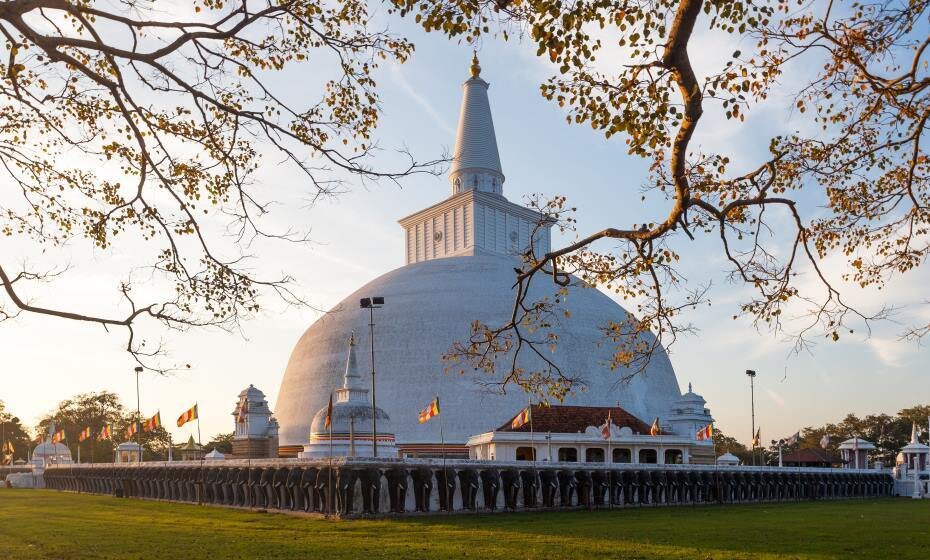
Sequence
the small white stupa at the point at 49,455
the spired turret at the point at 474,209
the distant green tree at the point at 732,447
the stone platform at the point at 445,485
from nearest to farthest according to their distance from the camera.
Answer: the stone platform at the point at 445,485, the spired turret at the point at 474,209, the small white stupa at the point at 49,455, the distant green tree at the point at 732,447

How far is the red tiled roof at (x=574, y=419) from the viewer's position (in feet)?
175

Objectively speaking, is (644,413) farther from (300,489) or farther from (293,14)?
(293,14)

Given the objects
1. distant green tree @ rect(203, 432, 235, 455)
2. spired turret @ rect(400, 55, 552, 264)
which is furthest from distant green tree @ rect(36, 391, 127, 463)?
spired turret @ rect(400, 55, 552, 264)

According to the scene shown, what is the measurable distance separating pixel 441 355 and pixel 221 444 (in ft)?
193

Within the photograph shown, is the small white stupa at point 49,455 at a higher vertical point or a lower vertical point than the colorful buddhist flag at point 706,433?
lower

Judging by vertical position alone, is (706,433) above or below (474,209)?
below

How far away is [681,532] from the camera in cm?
2433

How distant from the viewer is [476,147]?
7812 cm

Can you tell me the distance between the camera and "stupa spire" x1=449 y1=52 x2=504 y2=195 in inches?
3031

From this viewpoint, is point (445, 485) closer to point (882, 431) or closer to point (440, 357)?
point (440, 357)

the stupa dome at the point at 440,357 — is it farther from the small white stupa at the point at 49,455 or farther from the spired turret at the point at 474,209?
the small white stupa at the point at 49,455

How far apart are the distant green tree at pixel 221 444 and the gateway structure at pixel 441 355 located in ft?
132

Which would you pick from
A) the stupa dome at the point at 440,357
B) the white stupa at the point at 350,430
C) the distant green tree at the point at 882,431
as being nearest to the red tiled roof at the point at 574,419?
the stupa dome at the point at 440,357

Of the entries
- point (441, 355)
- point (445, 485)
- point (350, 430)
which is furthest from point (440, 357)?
point (445, 485)
